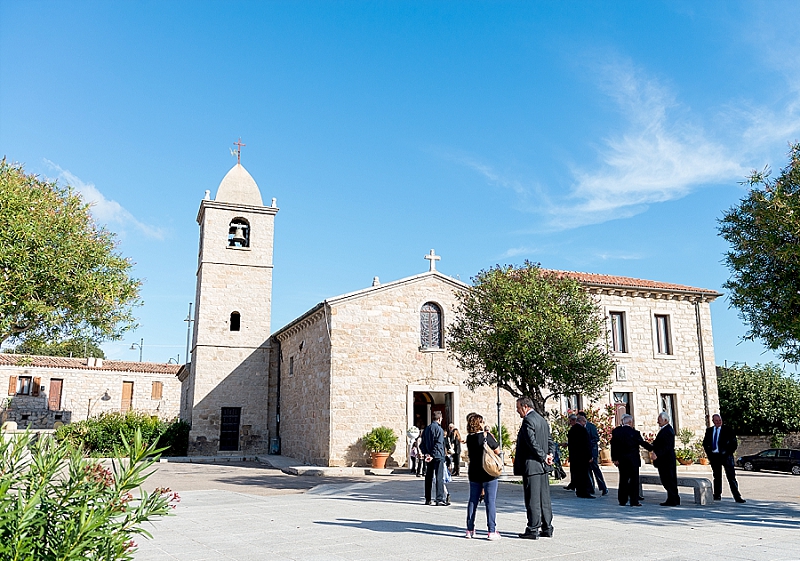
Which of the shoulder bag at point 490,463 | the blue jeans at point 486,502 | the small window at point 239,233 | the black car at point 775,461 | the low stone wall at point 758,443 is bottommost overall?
the black car at point 775,461

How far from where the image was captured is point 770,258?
10.5 meters

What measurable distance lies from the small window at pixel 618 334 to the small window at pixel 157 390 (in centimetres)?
3112

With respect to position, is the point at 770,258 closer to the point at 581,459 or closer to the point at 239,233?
the point at 581,459

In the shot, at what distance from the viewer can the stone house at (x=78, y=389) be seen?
1489 inches

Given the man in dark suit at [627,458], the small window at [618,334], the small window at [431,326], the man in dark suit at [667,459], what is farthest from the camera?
→ the small window at [618,334]

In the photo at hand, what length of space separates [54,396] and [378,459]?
28.6m

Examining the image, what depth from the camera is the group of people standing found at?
7.84m

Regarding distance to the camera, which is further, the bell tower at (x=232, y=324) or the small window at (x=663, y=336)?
the bell tower at (x=232, y=324)

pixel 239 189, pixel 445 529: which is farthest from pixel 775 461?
pixel 239 189

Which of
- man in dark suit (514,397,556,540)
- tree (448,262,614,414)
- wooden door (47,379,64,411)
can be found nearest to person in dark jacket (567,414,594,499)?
tree (448,262,614,414)

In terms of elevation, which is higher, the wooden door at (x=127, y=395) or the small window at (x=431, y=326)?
the small window at (x=431, y=326)

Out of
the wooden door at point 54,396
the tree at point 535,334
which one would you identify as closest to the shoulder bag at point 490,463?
the tree at point 535,334

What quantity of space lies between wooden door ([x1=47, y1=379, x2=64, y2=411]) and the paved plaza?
30679 millimetres

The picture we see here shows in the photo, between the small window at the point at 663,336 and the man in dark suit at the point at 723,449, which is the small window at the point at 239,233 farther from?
the man in dark suit at the point at 723,449
